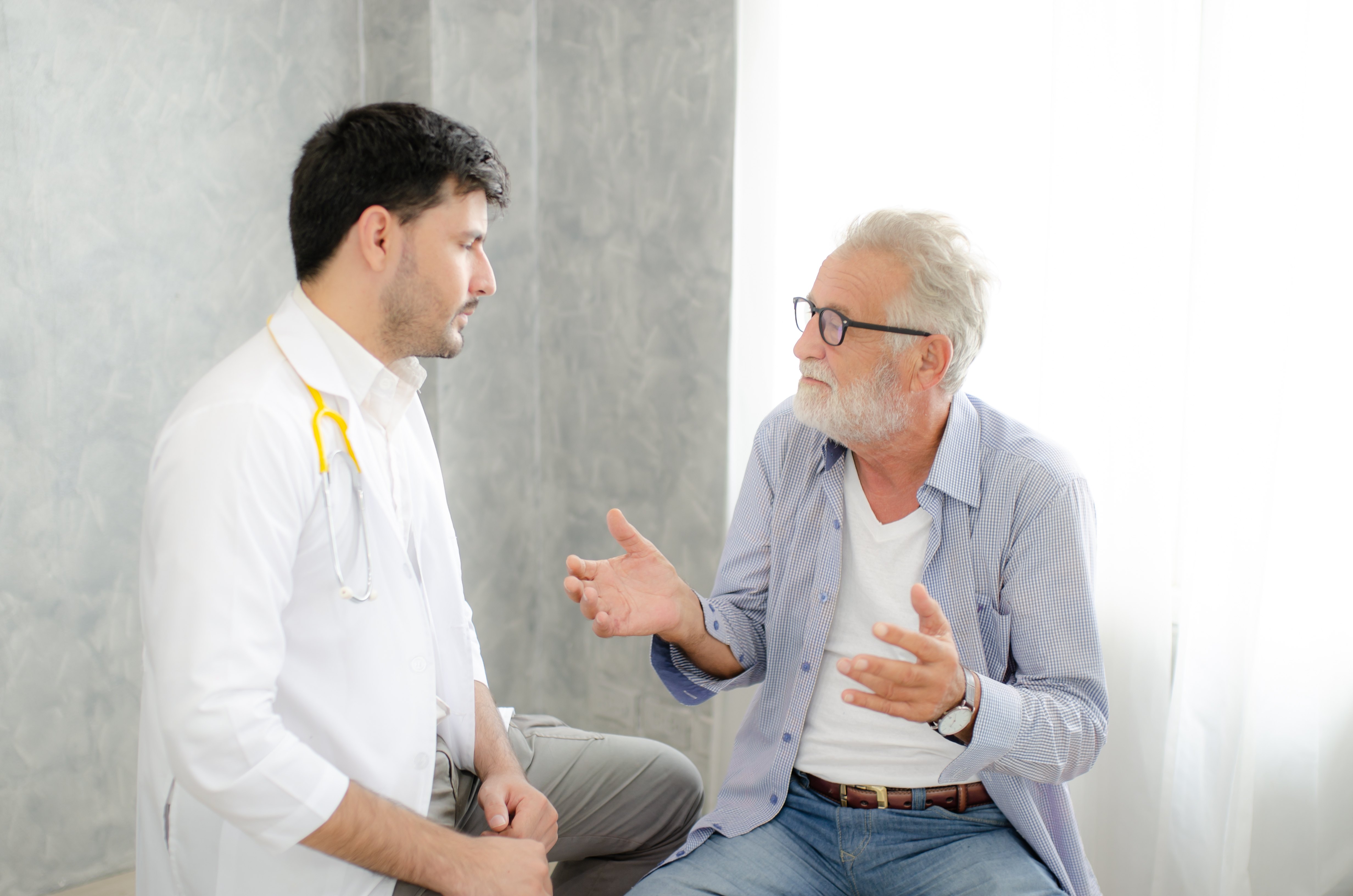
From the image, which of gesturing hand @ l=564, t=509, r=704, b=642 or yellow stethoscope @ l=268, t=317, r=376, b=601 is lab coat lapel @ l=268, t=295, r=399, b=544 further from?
gesturing hand @ l=564, t=509, r=704, b=642

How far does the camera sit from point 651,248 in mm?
2518

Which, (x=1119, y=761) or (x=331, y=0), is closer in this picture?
(x=1119, y=761)

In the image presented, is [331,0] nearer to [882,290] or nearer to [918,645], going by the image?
[882,290]

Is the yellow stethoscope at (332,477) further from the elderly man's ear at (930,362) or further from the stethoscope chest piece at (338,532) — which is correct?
the elderly man's ear at (930,362)

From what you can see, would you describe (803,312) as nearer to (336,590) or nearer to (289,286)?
(336,590)

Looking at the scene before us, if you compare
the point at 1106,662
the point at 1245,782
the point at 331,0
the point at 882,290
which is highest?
the point at 331,0

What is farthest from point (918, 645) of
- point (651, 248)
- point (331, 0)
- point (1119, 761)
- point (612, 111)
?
point (331, 0)

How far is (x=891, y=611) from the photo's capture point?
1.54 meters

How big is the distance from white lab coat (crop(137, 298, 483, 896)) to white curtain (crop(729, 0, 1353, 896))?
122 centimetres

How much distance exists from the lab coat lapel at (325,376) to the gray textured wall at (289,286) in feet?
3.74

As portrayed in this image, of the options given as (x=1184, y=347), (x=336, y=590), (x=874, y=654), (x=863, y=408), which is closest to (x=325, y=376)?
(x=336, y=590)

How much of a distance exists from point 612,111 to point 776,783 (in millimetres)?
1797

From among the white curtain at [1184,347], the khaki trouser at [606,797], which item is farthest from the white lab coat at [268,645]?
the white curtain at [1184,347]

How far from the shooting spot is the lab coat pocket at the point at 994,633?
149 cm
